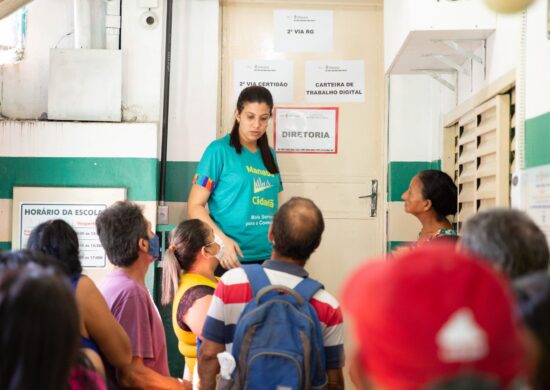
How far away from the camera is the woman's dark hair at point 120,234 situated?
8.05ft

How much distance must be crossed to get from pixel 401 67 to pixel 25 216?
2308 millimetres

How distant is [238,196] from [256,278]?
5.88 feet

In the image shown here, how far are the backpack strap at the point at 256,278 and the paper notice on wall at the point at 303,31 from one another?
264cm

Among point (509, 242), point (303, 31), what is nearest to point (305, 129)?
point (303, 31)

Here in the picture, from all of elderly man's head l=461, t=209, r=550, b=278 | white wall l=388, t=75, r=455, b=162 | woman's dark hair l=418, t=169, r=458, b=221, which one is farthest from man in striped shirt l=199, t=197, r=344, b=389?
white wall l=388, t=75, r=455, b=162

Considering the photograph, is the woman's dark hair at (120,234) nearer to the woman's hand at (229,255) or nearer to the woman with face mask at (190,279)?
the woman with face mask at (190,279)

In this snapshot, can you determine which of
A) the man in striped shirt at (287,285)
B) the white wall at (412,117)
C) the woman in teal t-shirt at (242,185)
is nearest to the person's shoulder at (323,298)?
the man in striped shirt at (287,285)

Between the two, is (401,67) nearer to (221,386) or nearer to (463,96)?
(463,96)

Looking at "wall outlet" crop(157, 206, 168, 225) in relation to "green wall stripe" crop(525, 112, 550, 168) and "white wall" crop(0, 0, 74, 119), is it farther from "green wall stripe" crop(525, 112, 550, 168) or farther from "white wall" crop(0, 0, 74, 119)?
"green wall stripe" crop(525, 112, 550, 168)

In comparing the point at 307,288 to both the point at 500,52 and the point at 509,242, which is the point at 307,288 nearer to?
the point at 509,242

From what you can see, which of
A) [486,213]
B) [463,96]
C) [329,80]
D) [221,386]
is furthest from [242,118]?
[486,213]

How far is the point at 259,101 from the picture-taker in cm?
376

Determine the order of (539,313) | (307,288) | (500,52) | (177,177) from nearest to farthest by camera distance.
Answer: (539,313) < (307,288) < (500,52) < (177,177)

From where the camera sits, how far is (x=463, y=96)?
3717 millimetres
